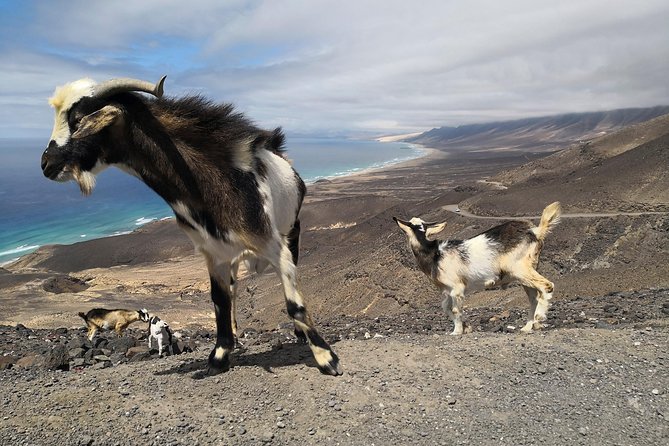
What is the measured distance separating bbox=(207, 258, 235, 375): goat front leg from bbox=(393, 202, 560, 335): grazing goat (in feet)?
13.1

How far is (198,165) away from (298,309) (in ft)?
6.21

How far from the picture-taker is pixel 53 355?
6.41 m

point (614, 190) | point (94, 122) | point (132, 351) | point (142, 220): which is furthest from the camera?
point (142, 220)

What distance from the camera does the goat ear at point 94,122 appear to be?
180 inches

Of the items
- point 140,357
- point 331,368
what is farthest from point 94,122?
point 140,357

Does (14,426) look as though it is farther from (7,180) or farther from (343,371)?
(7,180)

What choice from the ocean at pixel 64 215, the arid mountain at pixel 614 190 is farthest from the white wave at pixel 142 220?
the arid mountain at pixel 614 190

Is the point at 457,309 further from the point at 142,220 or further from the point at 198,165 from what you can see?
the point at 142,220

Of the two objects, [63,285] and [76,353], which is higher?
[76,353]

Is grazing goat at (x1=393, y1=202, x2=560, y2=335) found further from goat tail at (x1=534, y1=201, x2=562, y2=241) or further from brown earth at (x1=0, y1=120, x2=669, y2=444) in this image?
brown earth at (x1=0, y1=120, x2=669, y2=444)

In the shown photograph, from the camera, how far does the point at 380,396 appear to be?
468 centimetres

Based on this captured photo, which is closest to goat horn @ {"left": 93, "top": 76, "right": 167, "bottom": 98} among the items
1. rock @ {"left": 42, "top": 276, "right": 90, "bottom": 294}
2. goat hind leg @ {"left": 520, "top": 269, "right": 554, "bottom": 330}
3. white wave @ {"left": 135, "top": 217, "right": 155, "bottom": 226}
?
goat hind leg @ {"left": 520, "top": 269, "right": 554, "bottom": 330}

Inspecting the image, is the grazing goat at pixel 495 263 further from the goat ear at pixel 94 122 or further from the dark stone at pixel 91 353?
the goat ear at pixel 94 122

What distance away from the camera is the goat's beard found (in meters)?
4.75
